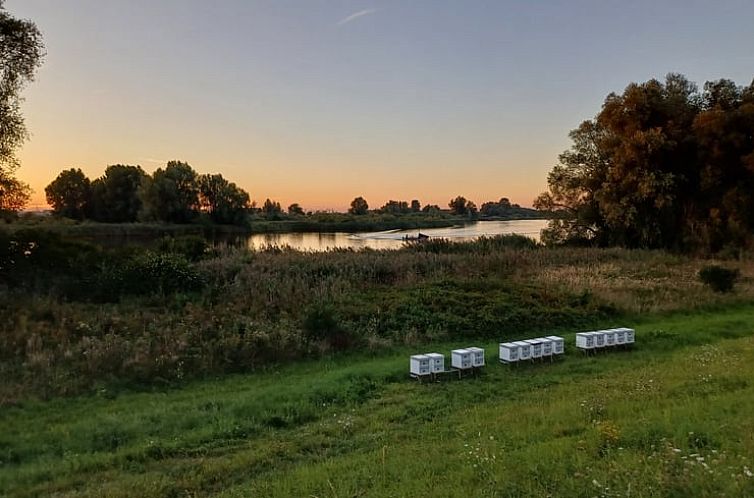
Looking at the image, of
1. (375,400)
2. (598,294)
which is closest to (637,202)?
(598,294)

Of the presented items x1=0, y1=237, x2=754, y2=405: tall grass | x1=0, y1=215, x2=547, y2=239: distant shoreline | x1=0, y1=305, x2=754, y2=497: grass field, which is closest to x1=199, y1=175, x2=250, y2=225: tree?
x1=0, y1=215, x2=547, y2=239: distant shoreline

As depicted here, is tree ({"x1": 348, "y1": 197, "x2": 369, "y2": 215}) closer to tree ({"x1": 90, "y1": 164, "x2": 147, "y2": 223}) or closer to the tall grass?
tree ({"x1": 90, "y1": 164, "x2": 147, "y2": 223})

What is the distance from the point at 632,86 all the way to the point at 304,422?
33287 millimetres

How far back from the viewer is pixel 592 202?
125 feet

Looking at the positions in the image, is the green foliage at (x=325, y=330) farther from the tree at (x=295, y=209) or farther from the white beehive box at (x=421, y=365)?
the tree at (x=295, y=209)

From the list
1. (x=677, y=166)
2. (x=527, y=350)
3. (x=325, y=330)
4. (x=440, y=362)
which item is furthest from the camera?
(x=677, y=166)

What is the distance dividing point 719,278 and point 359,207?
374 ft

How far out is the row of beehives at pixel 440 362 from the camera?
31.6 feet

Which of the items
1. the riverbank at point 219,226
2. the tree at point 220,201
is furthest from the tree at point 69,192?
the tree at point 220,201

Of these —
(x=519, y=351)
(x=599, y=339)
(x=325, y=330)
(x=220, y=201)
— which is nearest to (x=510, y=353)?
(x=519, y=351)

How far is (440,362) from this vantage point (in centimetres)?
973

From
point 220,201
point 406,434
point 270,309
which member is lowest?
point 406,434

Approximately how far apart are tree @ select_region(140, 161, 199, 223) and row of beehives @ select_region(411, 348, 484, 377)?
63.2m

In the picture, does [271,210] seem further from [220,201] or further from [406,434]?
[406,434]
